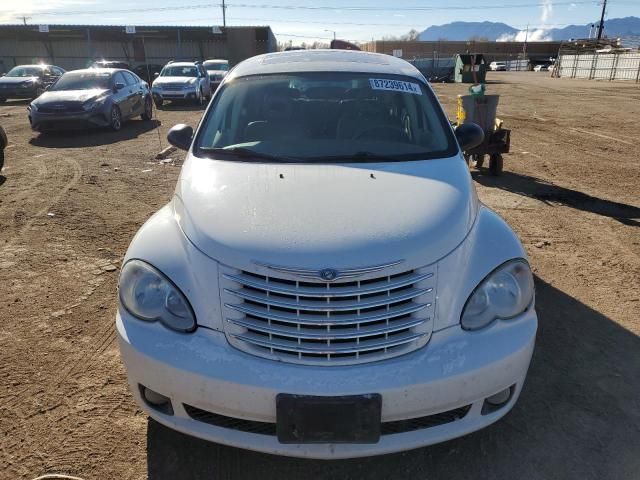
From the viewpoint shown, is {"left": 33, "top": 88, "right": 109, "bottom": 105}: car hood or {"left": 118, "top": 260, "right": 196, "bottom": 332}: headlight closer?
{"left": 118, "top": 260, "right": 196, "bottom": 332}: headlight

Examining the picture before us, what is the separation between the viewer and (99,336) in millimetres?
3463

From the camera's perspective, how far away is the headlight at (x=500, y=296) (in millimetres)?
2209

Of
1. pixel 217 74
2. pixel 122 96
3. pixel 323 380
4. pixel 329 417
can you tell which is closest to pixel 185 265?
pixel 323 380

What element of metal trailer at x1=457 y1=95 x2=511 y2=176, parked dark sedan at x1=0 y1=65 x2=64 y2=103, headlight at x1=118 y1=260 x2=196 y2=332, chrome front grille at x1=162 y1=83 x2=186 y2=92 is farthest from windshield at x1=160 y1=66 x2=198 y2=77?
headlight at x1=118 y1=260 x2=196 y2=332

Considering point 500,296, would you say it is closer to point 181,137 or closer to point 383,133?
point 383,133

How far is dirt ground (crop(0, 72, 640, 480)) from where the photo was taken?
240 cm

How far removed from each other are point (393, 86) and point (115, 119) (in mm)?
10982

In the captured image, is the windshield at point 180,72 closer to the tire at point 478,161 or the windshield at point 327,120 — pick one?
the tire at point 478,161

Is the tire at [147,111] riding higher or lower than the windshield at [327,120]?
lower

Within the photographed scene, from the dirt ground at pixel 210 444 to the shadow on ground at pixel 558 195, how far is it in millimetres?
31

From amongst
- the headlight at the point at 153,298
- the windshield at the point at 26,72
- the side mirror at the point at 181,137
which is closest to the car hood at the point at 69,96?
the side mirror at the point at 181,137

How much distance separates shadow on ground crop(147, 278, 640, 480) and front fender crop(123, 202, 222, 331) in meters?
0.78

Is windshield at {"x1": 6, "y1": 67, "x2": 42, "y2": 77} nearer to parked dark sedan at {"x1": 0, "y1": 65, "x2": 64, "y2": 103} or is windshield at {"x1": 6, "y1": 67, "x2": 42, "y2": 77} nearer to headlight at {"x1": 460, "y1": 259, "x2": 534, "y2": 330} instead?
parked dark sedan at {"x1": 0, "y1": 65, "x2": 64, "y2": 103}

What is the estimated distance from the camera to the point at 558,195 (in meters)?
6.89
